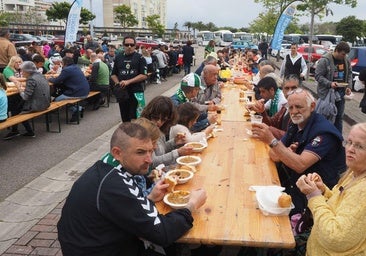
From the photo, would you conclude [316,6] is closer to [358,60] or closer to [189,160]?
[358,60]

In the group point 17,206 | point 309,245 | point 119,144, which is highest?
point 119,144

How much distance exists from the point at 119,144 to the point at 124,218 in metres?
0.40

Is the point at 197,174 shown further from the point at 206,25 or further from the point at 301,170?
the point at 206,25

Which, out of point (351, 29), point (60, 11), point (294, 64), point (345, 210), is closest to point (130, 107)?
point (345, 210)

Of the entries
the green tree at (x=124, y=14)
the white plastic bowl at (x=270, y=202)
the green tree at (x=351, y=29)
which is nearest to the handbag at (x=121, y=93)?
the white plastic bowl at (x=270, y=202)

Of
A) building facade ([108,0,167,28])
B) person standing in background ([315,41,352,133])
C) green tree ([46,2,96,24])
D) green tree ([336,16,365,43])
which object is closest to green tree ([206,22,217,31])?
building facade ([108,0,167,28])

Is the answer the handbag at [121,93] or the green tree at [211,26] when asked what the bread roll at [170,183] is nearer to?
the handbag at [121,93]

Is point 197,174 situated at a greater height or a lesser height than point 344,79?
lesser

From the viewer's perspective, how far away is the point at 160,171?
308cm

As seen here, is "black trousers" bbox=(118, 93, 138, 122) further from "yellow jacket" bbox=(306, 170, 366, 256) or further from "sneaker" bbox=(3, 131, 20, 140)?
"yellow jacket" bbox=(306, 170, 366, 256)

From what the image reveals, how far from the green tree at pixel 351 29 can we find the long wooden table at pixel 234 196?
42.8 m

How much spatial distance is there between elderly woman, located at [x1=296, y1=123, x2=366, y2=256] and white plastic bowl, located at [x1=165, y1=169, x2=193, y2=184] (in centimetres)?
91

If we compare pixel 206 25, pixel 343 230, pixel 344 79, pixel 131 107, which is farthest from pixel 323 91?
pixel 206 25

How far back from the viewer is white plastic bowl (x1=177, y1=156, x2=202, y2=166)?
127 inches
